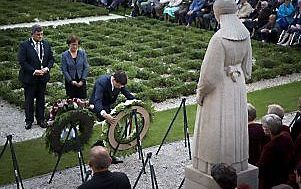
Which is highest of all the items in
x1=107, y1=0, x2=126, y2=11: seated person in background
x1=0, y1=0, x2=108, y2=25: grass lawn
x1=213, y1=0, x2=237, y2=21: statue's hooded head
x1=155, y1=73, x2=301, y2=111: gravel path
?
x1=213, y1=0, x2=237, y2=21: statue's hooded head

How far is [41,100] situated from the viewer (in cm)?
1453

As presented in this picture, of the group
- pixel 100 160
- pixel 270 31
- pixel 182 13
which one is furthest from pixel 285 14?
pixel 100 160

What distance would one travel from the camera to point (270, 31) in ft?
76.2

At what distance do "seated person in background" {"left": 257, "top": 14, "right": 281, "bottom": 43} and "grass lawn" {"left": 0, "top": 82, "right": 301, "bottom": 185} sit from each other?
6.10 metres

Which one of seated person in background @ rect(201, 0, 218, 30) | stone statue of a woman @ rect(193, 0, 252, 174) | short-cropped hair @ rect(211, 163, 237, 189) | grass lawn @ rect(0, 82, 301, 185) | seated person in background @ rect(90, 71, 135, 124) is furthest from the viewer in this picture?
seated person in background @ rect(201, 0, 218, 30)

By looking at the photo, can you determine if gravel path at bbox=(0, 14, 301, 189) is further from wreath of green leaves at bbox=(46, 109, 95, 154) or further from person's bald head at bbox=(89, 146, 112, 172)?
person's bald head at bbox=(89, 146, 112, 172)

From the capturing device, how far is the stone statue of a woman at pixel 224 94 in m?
8.64

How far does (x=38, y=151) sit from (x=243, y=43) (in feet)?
18.7

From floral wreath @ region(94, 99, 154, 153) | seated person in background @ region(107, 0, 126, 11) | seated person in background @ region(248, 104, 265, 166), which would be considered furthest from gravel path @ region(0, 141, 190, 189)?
seated person in background @ region(107, 0, 126, 11)

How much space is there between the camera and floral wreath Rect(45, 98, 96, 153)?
37.8 ft

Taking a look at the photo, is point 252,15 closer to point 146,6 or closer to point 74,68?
point 146,6

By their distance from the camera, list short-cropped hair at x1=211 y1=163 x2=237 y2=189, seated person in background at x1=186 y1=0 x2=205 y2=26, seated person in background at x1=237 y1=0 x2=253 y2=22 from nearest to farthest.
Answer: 1. short-cropped hair at x1=211 y1=163 x2=237 y2=189
2. seated person in background at x1=237 y1=0 x2=253 y2=22
3. seated person in background at x1=186 y1=0 x2=205 y2=26

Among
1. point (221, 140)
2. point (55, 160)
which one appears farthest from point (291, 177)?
point (55, 160)

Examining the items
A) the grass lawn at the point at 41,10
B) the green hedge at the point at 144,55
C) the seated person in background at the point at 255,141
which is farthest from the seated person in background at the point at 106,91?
the grass lawn at the point at 41,10
